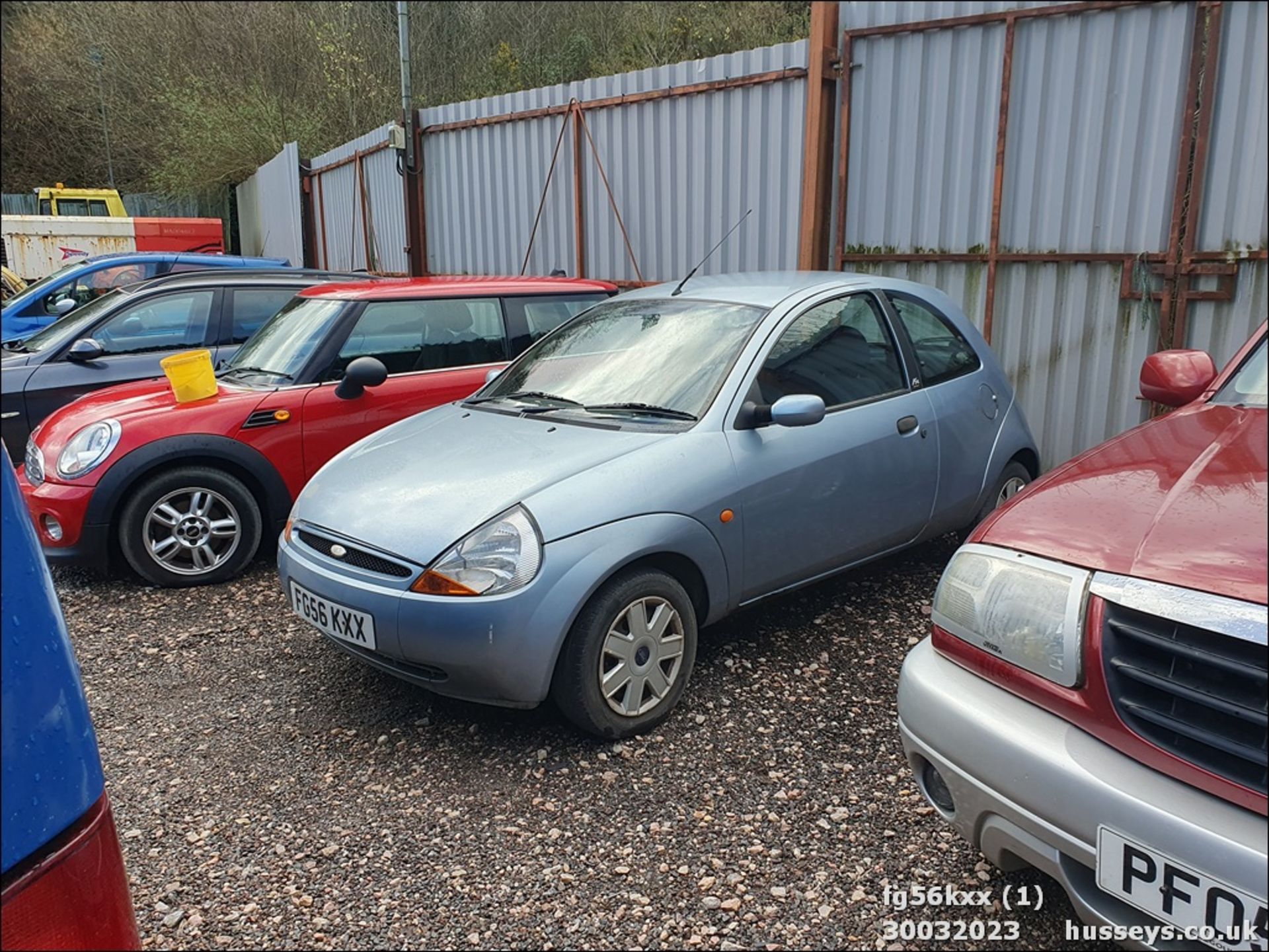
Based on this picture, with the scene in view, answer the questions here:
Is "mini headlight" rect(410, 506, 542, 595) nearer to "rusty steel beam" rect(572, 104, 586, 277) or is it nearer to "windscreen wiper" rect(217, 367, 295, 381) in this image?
"windscreen wiper" rect(217, 367, 295, 381)

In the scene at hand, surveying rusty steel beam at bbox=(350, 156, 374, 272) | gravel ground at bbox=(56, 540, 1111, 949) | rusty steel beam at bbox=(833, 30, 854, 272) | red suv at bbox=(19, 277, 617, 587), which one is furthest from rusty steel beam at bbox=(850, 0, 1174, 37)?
rusty steel beam at bbox=(350, 156, 374, 272)

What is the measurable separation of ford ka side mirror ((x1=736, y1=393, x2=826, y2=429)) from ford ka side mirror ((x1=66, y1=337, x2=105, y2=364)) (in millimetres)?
5160

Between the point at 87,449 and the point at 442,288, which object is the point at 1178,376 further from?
the point at 87,449

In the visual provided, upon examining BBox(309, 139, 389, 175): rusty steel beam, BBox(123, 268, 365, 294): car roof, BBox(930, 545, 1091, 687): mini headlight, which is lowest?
BBox(930, 545, 1091, 687): mini headlight

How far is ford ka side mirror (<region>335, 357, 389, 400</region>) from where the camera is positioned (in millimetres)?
5082

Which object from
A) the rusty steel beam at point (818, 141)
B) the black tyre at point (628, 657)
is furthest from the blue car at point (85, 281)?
the black tyre at point (628, 657)

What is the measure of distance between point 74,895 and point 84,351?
20.1 ft

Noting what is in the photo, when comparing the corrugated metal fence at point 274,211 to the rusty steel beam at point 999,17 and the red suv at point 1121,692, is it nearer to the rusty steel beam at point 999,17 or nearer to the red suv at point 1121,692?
the rusty steel beam at point 999,17

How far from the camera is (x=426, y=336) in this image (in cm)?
564

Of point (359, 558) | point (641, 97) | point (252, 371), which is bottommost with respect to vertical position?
point (359, 558)

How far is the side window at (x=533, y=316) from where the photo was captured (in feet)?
19.2

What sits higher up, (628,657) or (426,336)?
(426,336)

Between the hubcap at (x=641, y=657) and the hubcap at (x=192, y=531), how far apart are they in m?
2.85

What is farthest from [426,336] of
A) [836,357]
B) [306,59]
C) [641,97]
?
[306,59]
